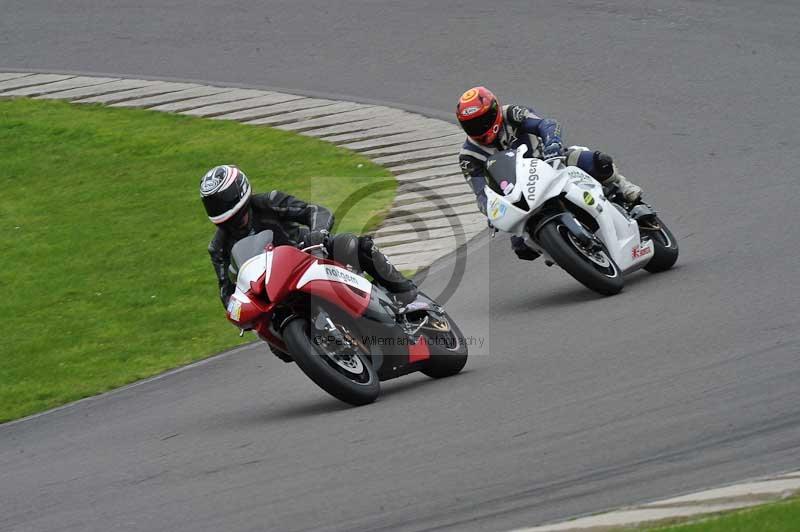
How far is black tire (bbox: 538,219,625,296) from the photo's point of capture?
347 inches

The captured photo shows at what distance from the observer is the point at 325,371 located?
7.14 meters

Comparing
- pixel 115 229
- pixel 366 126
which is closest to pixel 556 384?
pixel 115 229

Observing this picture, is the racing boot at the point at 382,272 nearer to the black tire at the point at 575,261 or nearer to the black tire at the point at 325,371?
the black tire at the point at 325,371

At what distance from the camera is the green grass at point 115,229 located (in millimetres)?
10203

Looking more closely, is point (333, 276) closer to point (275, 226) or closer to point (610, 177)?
point (275, 226)

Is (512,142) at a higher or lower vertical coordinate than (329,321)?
higher

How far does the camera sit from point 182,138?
52.1ft

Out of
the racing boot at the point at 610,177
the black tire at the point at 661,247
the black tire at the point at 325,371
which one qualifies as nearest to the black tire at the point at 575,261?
the black tire at the point at 661,247

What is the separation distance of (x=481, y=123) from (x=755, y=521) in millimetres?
5566

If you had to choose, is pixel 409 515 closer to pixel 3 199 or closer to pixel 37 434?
pixel 37 434

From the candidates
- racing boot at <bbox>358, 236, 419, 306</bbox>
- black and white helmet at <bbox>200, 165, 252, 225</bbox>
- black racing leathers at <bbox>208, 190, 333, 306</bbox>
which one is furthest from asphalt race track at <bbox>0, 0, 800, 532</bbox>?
black and white helmet at <bbox>200, 165, 252, 225</bbox>

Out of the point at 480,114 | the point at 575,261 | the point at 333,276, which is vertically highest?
the point at 480,114

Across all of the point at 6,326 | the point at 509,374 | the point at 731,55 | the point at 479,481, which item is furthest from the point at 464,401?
the point at 731,55

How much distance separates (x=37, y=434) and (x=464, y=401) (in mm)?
2975
